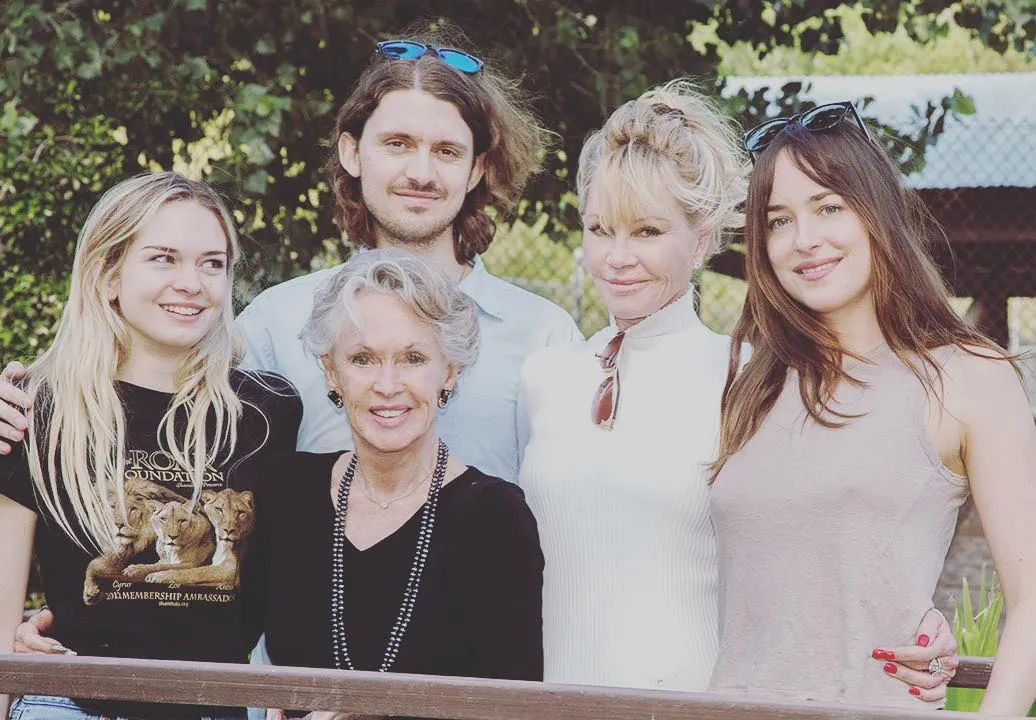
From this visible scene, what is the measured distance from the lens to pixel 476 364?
343 cm

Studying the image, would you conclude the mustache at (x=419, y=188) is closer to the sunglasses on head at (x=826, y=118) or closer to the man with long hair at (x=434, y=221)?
the man with long hair at (x=434, y=221)

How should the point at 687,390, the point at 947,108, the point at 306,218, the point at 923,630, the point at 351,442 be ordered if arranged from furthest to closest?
the point at 306,218 → the point at 947,108 → the point at 351,442 → the point at 687,390 → the point at 923,630

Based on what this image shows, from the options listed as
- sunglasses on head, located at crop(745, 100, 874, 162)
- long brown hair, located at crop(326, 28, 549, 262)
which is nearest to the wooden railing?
sunglasses on head, located at crop(745, 100, 874, 162)

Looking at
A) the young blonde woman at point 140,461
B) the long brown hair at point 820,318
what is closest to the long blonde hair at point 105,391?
the young blonde woman at point 140,461

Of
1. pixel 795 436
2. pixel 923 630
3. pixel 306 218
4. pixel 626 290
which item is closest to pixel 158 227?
pixel 626 290

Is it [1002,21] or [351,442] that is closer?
[351,442]

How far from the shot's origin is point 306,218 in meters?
6.30

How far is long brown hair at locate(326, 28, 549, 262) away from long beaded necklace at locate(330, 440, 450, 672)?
1.15m

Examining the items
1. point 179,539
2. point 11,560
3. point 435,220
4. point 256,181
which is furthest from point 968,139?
point 11,560

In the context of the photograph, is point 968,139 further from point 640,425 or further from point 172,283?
point 172,283

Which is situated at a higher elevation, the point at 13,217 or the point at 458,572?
the point at 13,217

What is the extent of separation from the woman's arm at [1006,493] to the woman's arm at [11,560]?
5.94 ft

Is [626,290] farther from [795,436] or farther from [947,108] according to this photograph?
[947,108]

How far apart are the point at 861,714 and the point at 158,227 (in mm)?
1816
